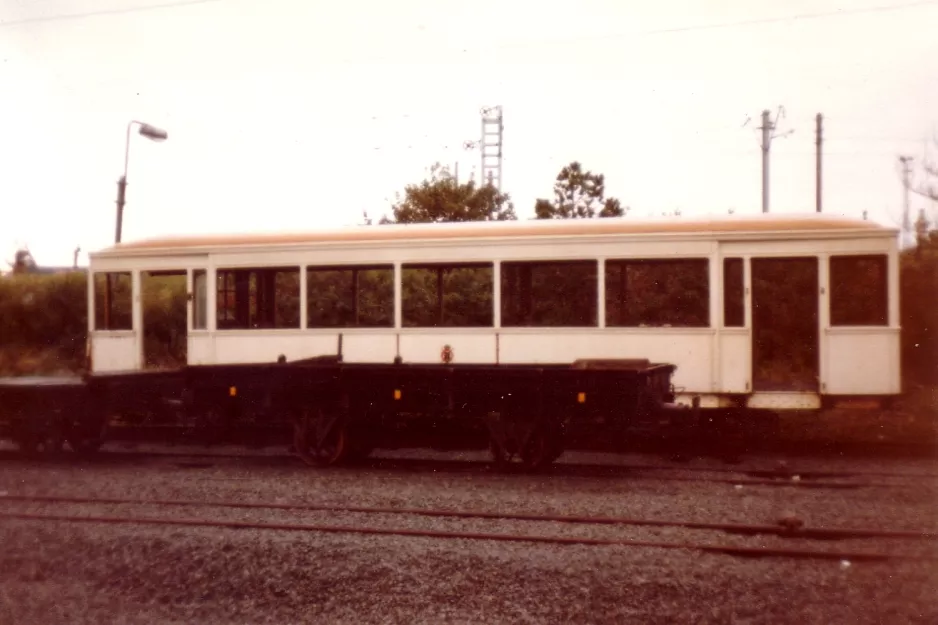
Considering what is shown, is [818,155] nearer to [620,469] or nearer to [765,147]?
[765,147]

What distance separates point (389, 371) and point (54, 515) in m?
4.02

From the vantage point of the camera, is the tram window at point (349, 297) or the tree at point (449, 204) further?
the tree at point (449, 204)

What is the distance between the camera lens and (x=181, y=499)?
8.96m

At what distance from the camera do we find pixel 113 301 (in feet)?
46.3

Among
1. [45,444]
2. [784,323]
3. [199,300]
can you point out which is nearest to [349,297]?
[199,300]

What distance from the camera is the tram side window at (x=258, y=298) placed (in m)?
13.2

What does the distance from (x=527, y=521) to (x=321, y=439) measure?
411 cm

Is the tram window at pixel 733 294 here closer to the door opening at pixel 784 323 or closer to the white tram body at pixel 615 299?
the white tram body at pixel 615 299

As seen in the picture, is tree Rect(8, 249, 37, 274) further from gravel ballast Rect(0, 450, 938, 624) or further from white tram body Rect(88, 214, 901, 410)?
gravel ballast Rect(0, 450, 938, 624)

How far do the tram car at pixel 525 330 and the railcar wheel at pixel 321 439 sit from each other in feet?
0.09

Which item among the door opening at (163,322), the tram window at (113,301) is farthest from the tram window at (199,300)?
the tram window at (113,301)

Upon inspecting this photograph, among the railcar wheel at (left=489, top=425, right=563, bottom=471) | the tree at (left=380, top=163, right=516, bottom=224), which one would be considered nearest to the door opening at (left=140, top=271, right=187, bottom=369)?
the railcar wheel at (left=489, top=425, right=563, bottom=471)

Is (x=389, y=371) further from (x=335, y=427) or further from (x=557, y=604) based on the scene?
(x=557, y=604)

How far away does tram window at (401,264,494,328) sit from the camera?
12461 millimetres
